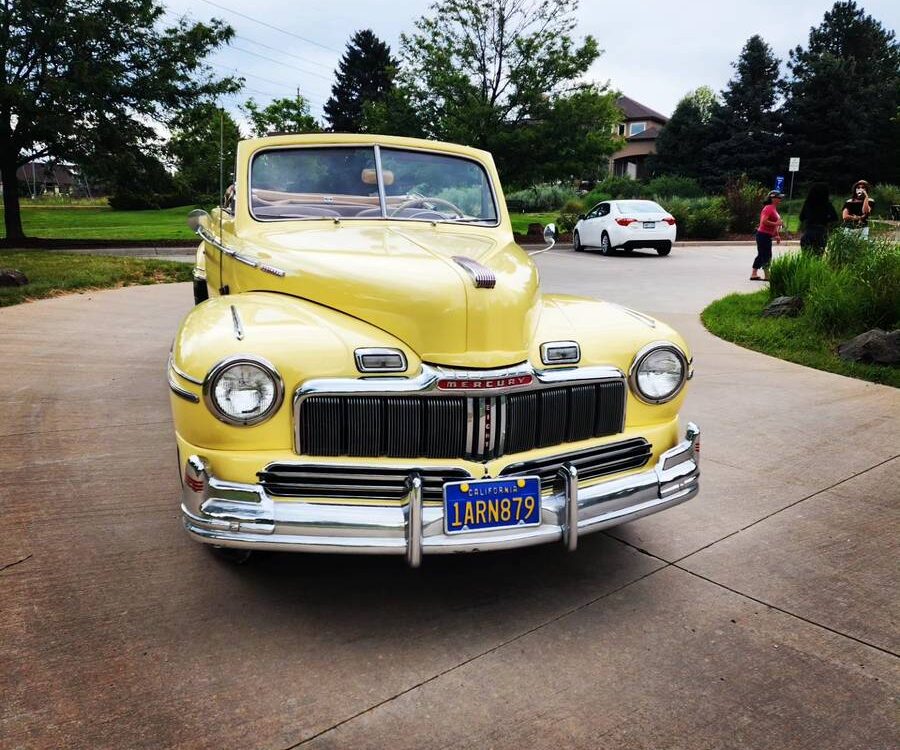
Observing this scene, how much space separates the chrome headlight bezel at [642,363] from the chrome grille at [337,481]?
98 cm

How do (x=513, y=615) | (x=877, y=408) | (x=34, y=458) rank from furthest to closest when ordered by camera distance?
(x=877, y=408)
(x=34, y=458)
(x=513, y=615)

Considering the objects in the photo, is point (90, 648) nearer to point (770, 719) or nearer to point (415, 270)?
point (415, 270)

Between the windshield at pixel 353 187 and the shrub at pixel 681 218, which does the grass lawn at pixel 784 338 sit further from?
the shrub at pixel 681 218

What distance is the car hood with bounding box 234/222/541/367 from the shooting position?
9.23ft

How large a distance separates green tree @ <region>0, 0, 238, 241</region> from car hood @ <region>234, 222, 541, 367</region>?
14740mm

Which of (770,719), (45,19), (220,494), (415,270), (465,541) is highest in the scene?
(45,19)

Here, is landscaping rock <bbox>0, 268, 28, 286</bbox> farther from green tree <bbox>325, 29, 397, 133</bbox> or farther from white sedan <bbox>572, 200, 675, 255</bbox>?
green tree <bbox>325, 29, 397, 133</bbox>

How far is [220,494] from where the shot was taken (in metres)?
2.59

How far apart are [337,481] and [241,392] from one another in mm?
465

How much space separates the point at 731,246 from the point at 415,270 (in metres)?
21.0

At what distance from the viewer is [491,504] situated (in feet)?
8.62

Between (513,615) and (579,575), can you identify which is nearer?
(513,615)

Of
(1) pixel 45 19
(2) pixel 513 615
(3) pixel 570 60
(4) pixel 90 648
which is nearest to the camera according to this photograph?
(4) pixel 90 648

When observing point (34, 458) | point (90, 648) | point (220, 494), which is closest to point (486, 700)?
point (220, 494)
